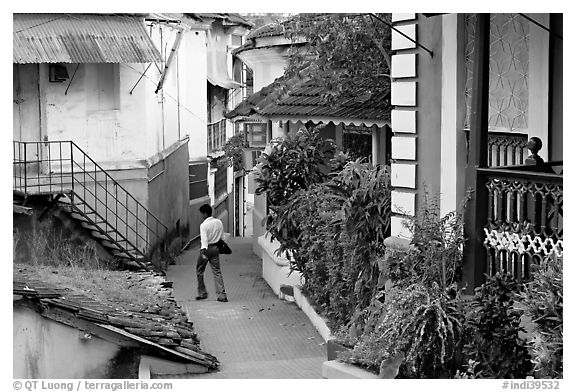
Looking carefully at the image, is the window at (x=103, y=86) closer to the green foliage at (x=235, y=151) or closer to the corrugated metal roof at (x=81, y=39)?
the corrugated metal roof at (x=81, y=39)

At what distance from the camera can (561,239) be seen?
8.88 m

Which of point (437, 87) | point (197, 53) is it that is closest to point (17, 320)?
point (437, 87)

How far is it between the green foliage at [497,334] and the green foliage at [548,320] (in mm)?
544

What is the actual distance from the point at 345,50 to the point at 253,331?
176 inches

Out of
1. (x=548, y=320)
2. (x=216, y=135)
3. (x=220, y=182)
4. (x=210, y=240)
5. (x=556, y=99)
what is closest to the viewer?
(x=548, y=320)

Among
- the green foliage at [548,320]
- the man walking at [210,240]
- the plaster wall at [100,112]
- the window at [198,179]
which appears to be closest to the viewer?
the green foliage at [548,320]

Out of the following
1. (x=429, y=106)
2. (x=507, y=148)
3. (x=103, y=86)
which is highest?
(x=103, y=86)

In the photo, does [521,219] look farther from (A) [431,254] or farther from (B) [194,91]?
(B) [194,91]

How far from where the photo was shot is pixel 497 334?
9.12 m

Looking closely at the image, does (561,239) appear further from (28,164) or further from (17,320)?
(28,164)

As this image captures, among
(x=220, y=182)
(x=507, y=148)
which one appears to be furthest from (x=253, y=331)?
(x=220, y=182)

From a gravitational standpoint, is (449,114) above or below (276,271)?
above

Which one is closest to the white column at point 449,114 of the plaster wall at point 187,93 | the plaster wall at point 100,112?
the plaster wall at point 100,112

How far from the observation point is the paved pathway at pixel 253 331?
12.7 m
